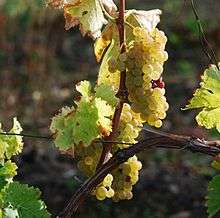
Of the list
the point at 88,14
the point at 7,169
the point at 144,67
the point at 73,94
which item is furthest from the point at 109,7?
the point at 73,94

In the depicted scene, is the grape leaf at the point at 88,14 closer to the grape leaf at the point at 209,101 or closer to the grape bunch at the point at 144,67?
the grape bunch at the point at 144,67

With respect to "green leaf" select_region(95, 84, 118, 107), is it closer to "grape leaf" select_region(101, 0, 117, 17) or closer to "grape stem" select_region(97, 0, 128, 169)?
"grape stem" select_region(97, 0, 128, 169)

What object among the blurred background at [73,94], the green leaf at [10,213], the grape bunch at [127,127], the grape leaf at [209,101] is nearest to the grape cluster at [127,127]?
the grape bunch at [127,127]

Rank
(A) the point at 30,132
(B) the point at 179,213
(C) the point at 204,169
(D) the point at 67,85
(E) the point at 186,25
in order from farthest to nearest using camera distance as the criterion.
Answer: (E) the point at 186,25
(D) the point at 67,85
(A) the point at 30,132
(C) the point at 204,169
(B) the point at 179,213

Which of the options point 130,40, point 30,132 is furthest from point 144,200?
point 130,40

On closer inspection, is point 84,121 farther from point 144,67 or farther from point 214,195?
point 214,195

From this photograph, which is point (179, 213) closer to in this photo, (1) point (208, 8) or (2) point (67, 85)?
(2) point (67, 85)
